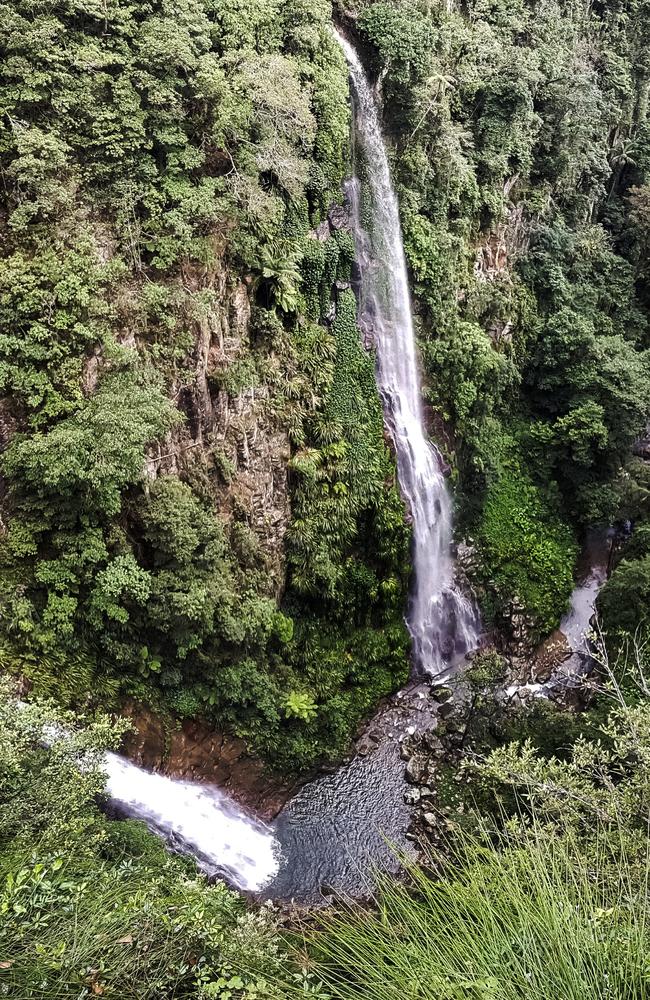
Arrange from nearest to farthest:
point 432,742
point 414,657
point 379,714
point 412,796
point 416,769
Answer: point 412,796, point 416,769, point 432,742, point 379,714, point 414,657

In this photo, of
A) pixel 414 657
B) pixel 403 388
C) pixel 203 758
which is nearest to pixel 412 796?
pixel 414 657

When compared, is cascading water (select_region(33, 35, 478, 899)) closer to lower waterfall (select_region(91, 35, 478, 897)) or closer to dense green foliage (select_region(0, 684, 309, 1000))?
lower waterfall (select_region(91, 35, 478, 897))

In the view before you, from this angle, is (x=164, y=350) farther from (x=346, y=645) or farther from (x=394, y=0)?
(x=394, y=0)

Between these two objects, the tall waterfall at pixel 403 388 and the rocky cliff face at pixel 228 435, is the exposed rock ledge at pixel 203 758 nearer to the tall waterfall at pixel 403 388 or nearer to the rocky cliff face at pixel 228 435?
the rocky cliff face at pixel 228 435

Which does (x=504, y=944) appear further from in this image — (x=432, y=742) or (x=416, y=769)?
(x=432, y=742)

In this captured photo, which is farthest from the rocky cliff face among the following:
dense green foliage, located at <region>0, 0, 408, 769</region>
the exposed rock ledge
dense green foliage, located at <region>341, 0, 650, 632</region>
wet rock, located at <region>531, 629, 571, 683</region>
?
wet rock, located at <region>531, 629, 571, 683</region>
